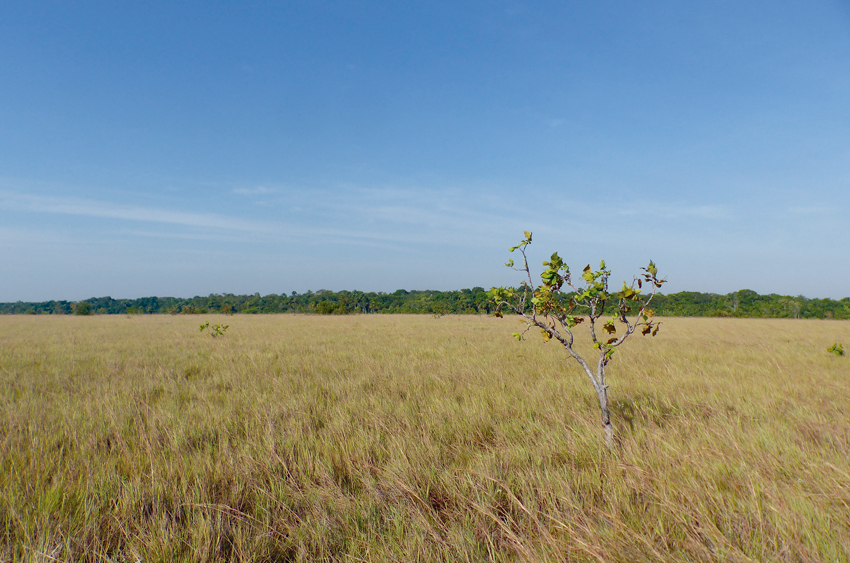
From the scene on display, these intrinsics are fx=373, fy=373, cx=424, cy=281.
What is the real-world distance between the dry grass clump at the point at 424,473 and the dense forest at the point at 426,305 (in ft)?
107

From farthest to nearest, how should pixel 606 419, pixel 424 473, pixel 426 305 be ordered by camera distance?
pixel 426 305, pixel 606 419, pixel 424 473

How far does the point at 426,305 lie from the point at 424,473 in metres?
59.4

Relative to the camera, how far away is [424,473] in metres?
2.92

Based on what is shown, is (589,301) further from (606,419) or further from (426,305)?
(426,305)

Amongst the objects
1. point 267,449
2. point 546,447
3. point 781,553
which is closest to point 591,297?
point 546,447

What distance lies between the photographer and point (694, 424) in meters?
3.94

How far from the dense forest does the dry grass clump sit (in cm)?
3247

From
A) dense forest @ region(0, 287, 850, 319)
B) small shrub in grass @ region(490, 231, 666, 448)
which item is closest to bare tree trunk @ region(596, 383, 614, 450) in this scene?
small shrub in grass @ region(490, 231, 666, 448)

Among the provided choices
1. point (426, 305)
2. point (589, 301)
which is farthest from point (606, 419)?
point (426, 305)

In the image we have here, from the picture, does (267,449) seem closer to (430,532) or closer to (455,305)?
(430,532)

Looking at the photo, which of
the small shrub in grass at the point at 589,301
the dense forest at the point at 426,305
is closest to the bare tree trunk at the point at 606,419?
the small shrub in grass at the point at 589,301

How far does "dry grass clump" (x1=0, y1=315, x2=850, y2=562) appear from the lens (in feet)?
6.84

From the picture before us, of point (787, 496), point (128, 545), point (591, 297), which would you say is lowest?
point (128, 545)

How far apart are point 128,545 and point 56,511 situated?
70 cm
